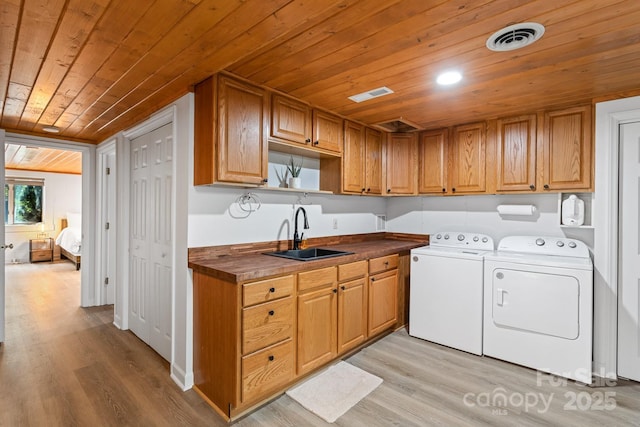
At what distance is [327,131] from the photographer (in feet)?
9.71

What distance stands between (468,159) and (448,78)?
132 centimetres

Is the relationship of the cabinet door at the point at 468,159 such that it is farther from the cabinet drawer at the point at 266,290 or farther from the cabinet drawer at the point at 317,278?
the cabinet drawer at the point at 266,290

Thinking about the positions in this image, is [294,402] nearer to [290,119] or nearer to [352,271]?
[352,271]

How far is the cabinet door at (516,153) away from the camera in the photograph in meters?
2.92

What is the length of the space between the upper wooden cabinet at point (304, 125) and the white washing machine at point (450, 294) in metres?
1.41

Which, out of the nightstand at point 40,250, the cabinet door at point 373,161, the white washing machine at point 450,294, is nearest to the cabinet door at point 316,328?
the white washing machine at point 450,294

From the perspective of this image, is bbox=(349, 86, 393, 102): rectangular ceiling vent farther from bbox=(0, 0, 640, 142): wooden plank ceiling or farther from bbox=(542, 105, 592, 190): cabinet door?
bbox=(542, 105, 592, 190): cabinet door

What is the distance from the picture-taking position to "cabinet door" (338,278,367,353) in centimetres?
260

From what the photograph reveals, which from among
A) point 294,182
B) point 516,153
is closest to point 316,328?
point 294,182

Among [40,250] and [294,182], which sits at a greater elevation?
[294,182]

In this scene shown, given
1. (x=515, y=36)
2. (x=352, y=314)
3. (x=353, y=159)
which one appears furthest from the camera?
(x=353, y=159)

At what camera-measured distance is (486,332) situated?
2814mm

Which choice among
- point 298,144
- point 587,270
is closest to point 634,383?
point 587,270

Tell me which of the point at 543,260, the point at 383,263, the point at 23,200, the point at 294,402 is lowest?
the point at 294,402
